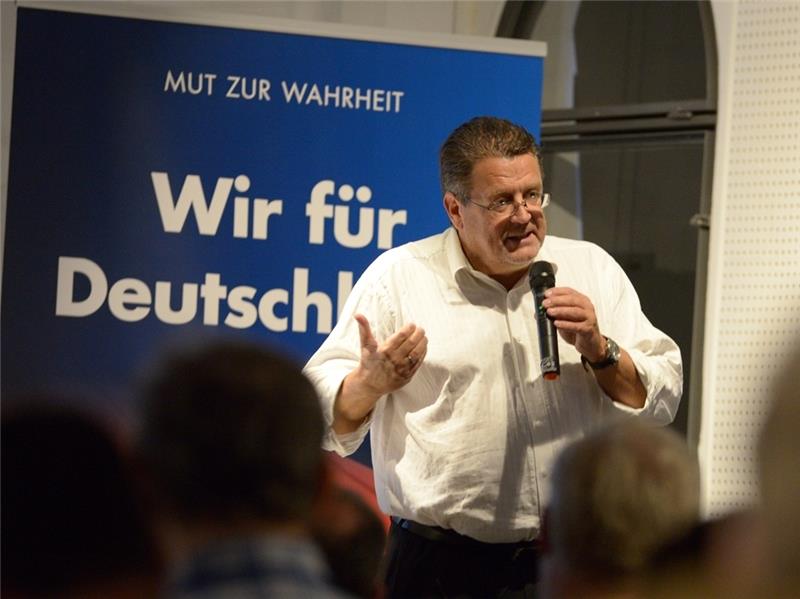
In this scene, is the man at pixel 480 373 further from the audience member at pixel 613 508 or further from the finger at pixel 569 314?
the audience member at pixel 613 508

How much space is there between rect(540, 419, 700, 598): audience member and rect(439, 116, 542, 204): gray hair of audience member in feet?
5.97

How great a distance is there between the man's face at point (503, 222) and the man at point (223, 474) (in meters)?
1.80

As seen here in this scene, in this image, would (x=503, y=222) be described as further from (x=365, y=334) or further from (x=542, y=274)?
(x=365, y=334)

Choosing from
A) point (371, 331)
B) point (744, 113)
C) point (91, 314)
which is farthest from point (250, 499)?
point (744, 113)

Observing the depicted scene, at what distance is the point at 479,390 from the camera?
2932 mm

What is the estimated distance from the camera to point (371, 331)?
287 cm

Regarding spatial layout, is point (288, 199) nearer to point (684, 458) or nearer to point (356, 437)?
point (356, 437)

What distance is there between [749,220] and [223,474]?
13.7 ft

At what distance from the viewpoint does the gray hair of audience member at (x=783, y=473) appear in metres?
0.96

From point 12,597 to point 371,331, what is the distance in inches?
67.6

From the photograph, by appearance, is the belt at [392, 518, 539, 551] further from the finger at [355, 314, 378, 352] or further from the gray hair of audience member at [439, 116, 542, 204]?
the gray hair of audience member at [439, 116, 542, 204]

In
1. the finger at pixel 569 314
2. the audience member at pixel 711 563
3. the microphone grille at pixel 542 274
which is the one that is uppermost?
the microphone grille at pixel 542 274

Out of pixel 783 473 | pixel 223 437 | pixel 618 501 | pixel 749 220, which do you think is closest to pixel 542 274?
pixel 618 501

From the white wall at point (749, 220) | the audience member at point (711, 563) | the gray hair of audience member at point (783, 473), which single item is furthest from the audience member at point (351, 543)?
the white wall at point (749, 220)
